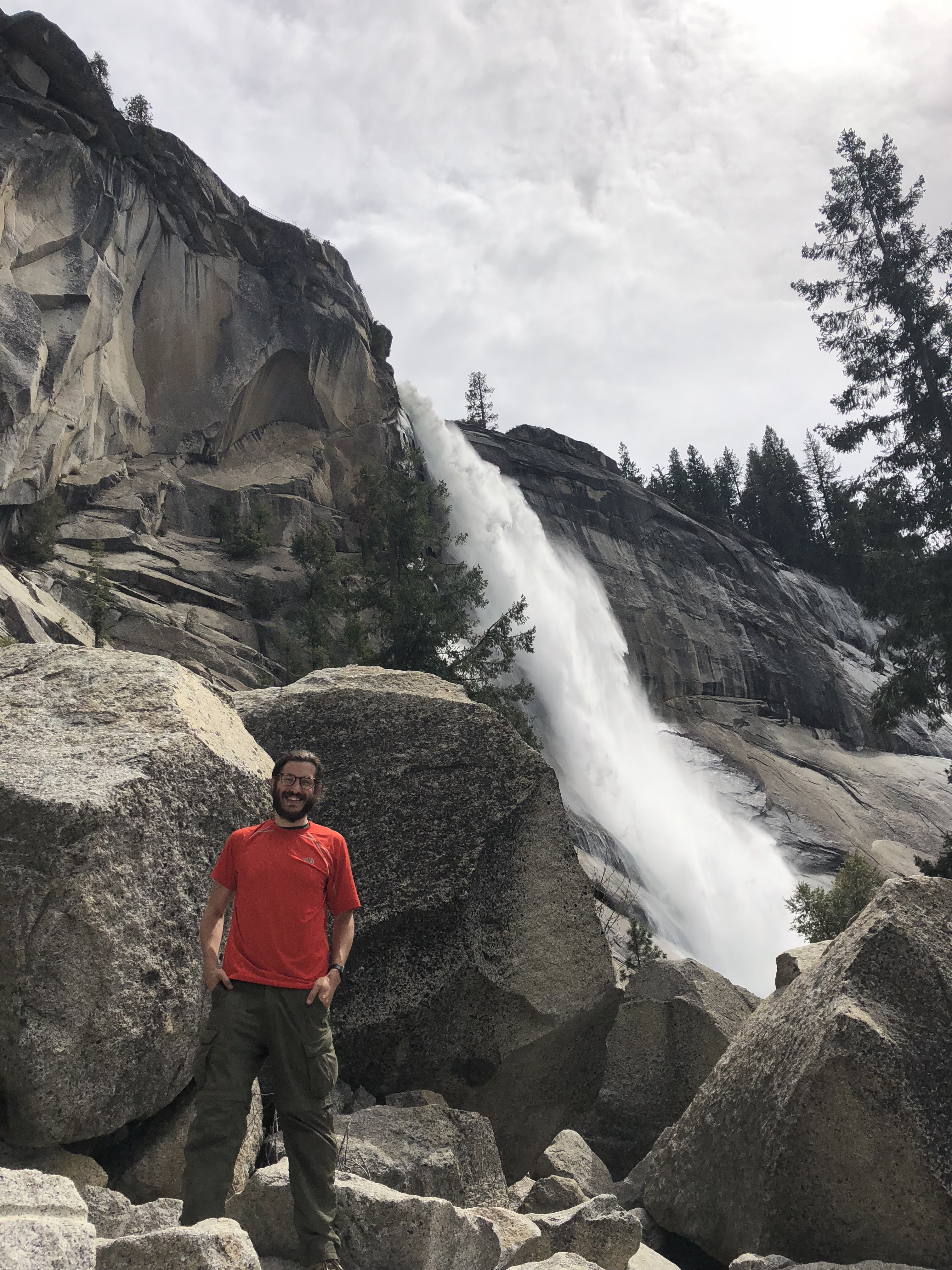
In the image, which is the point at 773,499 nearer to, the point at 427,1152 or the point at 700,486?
the point at 700,486

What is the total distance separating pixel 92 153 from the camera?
122 feet

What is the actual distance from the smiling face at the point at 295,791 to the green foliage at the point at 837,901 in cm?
2489

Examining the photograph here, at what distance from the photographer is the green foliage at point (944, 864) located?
2097cm

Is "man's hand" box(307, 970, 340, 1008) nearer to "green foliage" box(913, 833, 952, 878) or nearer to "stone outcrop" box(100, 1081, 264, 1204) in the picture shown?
"stone outcrop" box(100, 1081, 264, 1204)

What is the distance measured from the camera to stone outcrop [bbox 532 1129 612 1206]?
22.6ft

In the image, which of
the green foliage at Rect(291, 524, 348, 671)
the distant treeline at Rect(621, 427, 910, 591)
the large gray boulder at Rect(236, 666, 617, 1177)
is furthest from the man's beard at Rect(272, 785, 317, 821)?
the distant treeline at Rect(621, 427, 910, 591)

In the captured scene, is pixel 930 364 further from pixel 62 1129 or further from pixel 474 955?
pixel 62 1129

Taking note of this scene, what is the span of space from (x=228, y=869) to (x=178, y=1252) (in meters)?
1.73

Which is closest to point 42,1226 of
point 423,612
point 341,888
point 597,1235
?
point 341,888

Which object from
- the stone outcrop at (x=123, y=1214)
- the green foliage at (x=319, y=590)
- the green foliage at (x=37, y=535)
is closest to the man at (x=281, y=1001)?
the stone outcrop at (x=123, y=1214)

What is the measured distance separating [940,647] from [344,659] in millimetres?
20575

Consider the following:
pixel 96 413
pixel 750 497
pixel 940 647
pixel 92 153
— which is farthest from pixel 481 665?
pixel 750 497

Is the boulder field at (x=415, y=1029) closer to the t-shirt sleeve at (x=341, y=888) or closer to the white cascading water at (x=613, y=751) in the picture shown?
the t-shirt sleeve at (x=341, y=888)

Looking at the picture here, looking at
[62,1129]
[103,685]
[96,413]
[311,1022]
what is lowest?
[62,1129]
